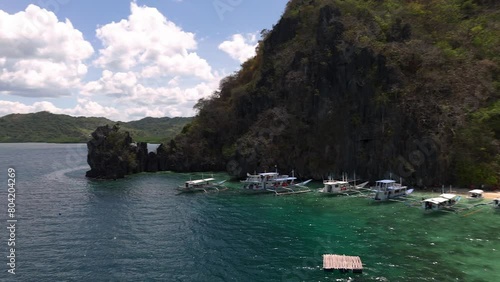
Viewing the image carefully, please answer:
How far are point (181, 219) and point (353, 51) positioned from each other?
7250 cm

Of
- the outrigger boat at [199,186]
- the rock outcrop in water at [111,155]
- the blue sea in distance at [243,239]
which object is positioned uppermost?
the rock outcrop in water at [111,155]

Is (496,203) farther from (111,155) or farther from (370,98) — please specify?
(111,155)

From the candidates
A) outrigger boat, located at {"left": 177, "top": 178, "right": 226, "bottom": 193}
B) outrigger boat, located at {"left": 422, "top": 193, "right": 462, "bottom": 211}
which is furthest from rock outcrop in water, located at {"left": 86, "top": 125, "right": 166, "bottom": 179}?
outrigger boat, located at {"left": 422, "top": 193, "right": 462, "bottom": 211}

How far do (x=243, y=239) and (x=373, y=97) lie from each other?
64.3m

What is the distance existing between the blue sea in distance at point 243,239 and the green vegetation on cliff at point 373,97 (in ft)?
72.4

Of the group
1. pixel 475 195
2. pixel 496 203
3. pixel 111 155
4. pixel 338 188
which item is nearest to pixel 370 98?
pixel 338 188

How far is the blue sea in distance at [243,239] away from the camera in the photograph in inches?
1531

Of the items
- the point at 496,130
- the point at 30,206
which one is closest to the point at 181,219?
the point at 30,206

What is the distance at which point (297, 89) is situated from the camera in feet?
365

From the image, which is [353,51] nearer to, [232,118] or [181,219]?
[232,118]

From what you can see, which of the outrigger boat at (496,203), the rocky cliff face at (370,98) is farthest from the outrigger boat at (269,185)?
the outrigger boat at (496,203)

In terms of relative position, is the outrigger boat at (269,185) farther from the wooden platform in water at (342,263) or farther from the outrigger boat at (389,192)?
the wooden platform in water at (342,263)

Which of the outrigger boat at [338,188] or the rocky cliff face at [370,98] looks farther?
the rocky cliff face at [370,98]

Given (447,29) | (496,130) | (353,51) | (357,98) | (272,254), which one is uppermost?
(447,29)
